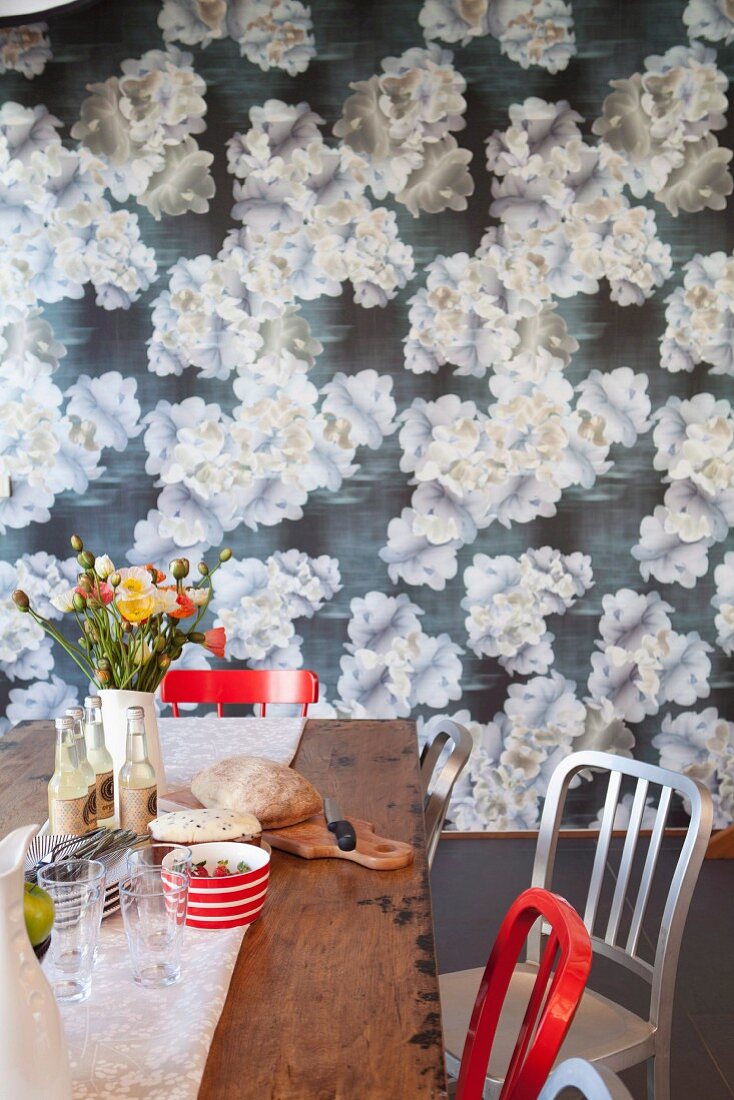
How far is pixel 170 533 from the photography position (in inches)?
139

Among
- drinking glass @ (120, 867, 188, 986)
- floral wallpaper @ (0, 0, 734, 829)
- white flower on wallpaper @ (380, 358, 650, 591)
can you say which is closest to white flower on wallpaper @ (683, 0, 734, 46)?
floral wallpaper @ (0, 0, 734, 829)

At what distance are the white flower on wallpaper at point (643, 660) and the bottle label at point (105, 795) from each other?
2.42 meters

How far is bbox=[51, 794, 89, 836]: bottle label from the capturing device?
4.47 ft

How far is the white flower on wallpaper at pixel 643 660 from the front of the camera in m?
3.56

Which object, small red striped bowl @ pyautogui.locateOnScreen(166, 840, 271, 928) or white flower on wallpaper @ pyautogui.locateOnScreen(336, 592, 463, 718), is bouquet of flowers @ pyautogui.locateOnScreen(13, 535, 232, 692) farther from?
white flower on wallpaper @ pyautogui.locateOnScreen(336, 592, 463, 718)

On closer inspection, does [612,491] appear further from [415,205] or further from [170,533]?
[170,533]

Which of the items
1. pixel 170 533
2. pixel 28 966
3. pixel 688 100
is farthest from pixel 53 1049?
pixel 688 100

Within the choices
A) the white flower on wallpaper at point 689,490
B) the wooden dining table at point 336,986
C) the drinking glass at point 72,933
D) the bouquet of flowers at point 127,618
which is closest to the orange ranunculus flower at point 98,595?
the bouquet of flowers at point 127,618

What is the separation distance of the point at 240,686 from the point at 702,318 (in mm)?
2067

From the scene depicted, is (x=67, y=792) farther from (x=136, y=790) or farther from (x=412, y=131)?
(x=412, y=131)

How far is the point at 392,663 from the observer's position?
358cm

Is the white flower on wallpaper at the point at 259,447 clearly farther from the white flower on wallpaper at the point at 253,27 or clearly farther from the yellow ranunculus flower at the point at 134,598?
the yellow ranunculus flower at the point at 134,598

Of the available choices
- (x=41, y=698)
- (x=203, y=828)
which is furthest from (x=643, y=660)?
(x=203, y=828)

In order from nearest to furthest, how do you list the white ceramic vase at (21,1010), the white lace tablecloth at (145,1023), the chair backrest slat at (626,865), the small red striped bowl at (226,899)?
the white ceramic vase at (21,1010) < the white lace tablecloth at (145,1023) < the small red striped bowl at (226,899) < the chair backrest slat at (626,865)
